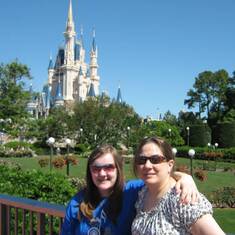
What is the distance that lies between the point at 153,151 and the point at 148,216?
34 cm

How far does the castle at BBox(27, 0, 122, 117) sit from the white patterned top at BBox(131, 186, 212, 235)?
319 ft

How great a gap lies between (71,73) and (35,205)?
10324cm

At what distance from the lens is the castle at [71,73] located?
103 metres

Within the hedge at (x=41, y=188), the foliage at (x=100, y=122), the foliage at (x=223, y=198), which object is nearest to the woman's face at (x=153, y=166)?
the hedge at (x=41, y=188)

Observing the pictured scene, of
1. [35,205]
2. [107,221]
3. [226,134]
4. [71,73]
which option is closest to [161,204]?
[107,221]

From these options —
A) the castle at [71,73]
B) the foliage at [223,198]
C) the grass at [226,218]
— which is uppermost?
the castle at [71,73]

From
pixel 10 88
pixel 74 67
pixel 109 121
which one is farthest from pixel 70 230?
pixel 74 67

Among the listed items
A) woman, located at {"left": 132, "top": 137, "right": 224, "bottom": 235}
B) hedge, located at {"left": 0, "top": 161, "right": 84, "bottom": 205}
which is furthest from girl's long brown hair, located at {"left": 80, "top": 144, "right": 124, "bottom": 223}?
hedge, located at {"left": 0, "top": 161, "right": 84, "bottom": 205}

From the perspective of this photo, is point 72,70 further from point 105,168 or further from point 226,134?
point 105,168

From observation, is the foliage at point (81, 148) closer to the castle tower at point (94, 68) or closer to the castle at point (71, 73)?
the castle at point (71, 73)

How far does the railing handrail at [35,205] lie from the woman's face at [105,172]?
1.99 ft

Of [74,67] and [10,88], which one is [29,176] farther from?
[74,67]

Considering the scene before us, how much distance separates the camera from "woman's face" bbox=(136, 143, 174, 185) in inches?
91.4

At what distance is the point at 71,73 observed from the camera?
346 ft
